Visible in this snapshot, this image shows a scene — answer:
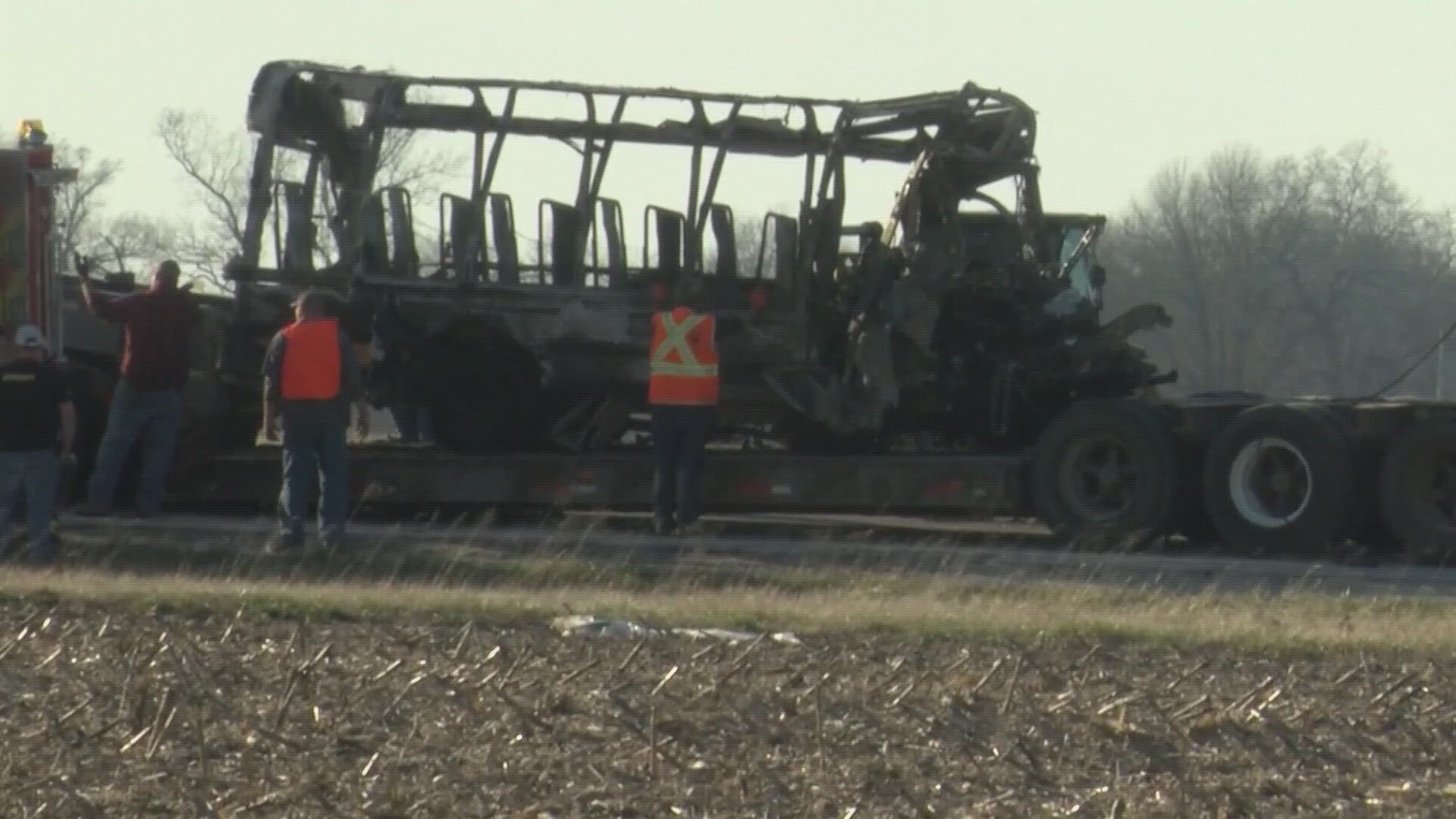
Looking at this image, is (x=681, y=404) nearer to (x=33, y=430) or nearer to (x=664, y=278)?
(x=664, y=278)

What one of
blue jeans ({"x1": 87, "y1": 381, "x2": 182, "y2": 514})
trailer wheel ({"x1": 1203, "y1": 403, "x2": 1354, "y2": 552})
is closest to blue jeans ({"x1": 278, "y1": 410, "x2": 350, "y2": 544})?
blue jeans ({"x1": 87, "y1": 381, "x2": 182, "y2": 514})

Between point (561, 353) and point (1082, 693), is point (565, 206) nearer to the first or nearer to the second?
point (561, 353)

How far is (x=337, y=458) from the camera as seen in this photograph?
15.2m

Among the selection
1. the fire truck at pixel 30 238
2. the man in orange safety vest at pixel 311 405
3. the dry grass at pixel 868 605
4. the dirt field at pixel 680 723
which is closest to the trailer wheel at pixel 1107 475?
the dry grass at pixel 868 605

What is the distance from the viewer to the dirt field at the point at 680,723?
7871mm

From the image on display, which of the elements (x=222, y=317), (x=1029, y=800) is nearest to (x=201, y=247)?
(x=222, y=317)

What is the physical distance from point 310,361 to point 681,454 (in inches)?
99.7

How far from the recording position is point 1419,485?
50.4ft

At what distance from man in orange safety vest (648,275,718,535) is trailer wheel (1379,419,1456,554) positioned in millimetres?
3980

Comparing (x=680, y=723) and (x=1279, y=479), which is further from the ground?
(x=1279, y=479)

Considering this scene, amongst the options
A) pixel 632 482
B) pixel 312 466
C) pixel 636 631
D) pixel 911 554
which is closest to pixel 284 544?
pixel 312 466

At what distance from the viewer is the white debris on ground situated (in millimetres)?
11000

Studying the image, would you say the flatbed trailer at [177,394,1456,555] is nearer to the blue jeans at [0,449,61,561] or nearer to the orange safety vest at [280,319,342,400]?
the orange safety vest at [280,319,342,400]

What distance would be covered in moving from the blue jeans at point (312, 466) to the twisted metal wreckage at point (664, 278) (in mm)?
2193
